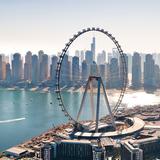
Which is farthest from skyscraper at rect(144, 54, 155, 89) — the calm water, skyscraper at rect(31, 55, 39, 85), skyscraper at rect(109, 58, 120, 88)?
skyscraper at rect(31, 55, 39, 85)

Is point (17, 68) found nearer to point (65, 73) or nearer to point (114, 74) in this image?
point (65, 73)

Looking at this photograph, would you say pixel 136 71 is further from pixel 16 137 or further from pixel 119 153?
pixel 119 153

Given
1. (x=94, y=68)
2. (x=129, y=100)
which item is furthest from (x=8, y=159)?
(x=129, y=100)

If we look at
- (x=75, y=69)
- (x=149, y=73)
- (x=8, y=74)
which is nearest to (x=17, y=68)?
(x=8, y=74)

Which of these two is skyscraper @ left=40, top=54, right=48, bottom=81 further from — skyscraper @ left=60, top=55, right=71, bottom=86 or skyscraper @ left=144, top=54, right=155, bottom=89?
skyscraper @ left=144, top=54, right=155, bottom=89

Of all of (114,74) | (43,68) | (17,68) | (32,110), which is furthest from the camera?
(17,68)

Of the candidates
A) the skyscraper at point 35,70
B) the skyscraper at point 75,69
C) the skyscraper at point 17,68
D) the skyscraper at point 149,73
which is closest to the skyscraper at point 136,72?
the skyscraper at point 149,73
